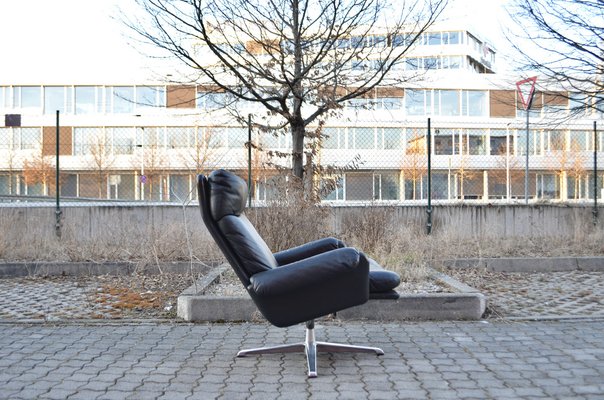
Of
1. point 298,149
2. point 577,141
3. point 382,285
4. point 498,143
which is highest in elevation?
point 577,141

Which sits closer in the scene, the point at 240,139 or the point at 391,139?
the point at 240,139

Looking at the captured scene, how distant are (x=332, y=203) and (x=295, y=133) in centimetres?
139

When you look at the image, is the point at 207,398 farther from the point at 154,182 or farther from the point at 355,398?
the point at 154,182

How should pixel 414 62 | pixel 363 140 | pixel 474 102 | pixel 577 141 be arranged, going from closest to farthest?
→ pixel 414 62 < pixel 363 140 < pixel 577 141 < pixel 474 102

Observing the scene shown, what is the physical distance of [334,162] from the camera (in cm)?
1039

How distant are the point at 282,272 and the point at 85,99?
39.7 meters

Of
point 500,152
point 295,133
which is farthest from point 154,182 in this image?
point 500,152

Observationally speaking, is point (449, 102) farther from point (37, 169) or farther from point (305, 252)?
point (305, 252)

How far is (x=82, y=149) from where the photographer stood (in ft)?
77.0

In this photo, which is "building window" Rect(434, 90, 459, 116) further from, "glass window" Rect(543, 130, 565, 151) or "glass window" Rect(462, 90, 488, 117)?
"glass window" Rect(543, 130, 565, 151)

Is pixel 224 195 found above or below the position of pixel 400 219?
above

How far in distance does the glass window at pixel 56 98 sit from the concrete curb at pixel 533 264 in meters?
37.3

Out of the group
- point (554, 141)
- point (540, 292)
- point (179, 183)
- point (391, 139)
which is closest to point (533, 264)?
point (540, 292)

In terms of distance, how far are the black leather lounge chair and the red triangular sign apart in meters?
8.78
